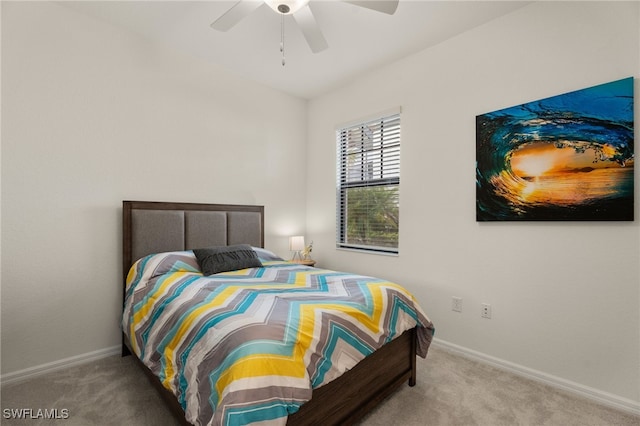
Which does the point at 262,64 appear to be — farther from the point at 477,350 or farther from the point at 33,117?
the point at 477,350

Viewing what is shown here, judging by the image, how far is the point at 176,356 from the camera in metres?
1.52

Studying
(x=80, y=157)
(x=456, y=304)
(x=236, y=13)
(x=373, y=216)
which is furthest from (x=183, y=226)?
(x=456, y=304)

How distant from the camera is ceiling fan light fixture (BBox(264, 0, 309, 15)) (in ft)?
5.95

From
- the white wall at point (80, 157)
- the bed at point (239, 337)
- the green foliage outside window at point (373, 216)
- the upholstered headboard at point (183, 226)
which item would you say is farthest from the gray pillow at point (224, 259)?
the green foliage outside window at point (373, 216)

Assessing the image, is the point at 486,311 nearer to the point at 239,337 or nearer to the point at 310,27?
the point at 239,337

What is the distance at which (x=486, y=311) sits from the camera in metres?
2.43

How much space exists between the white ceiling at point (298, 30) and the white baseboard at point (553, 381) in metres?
2.65

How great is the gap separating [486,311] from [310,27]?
8.12 feet

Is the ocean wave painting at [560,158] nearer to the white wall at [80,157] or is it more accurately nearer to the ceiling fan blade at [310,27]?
the ceiling fan blade at [310,27]

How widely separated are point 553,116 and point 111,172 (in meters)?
3.36

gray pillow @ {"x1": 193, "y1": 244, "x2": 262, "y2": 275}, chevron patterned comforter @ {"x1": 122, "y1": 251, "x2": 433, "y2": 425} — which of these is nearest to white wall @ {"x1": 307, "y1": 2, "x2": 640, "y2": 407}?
chevron patterned comforter @ {"x1": 122, "y1": 251, "x2": 433, "y2": 425}

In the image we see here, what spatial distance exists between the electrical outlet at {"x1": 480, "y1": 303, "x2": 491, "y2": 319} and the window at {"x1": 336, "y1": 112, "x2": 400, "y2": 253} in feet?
3.00

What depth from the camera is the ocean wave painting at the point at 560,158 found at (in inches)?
72.4

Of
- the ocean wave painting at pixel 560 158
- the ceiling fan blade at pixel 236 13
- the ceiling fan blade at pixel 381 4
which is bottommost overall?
the ocean wave painting at pixel 560 158
